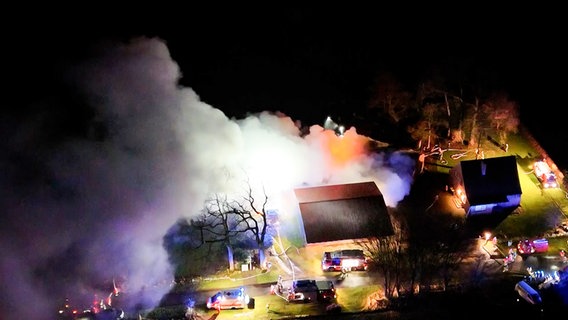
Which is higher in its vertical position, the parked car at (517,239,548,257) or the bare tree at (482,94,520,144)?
the bare tree at (482,94,520,144)

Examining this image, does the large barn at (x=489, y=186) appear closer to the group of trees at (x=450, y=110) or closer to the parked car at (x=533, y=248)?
the parked car at (x=533, y=248)


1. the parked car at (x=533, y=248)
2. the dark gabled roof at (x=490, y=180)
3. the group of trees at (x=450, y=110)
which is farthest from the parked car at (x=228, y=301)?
the group of trees at (x=450, y=110)

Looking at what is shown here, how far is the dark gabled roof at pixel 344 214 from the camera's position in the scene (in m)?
30.4

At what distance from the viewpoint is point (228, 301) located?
1010 inches

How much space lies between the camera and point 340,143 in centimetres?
3991

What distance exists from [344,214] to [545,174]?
51.2 ft

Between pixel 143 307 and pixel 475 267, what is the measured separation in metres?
18.2

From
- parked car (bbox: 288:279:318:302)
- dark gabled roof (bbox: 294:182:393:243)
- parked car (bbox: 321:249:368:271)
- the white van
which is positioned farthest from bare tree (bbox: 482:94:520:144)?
parked car (bbox: 288:279:318:302)

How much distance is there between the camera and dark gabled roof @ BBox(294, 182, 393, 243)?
99.8 ft

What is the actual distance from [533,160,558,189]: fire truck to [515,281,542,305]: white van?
12403 millimetres

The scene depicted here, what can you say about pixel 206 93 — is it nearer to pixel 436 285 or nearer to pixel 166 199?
pixel 166 199

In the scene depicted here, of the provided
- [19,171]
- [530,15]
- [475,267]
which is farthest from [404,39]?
[19,171]

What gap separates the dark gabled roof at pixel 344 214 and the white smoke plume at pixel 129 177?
2414 mm

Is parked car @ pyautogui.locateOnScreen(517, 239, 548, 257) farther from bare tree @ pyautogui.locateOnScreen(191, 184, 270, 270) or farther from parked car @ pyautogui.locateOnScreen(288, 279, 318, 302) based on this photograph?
bare tree @ pyautogui.locateOnScreen(191, 184, 270, 270)
